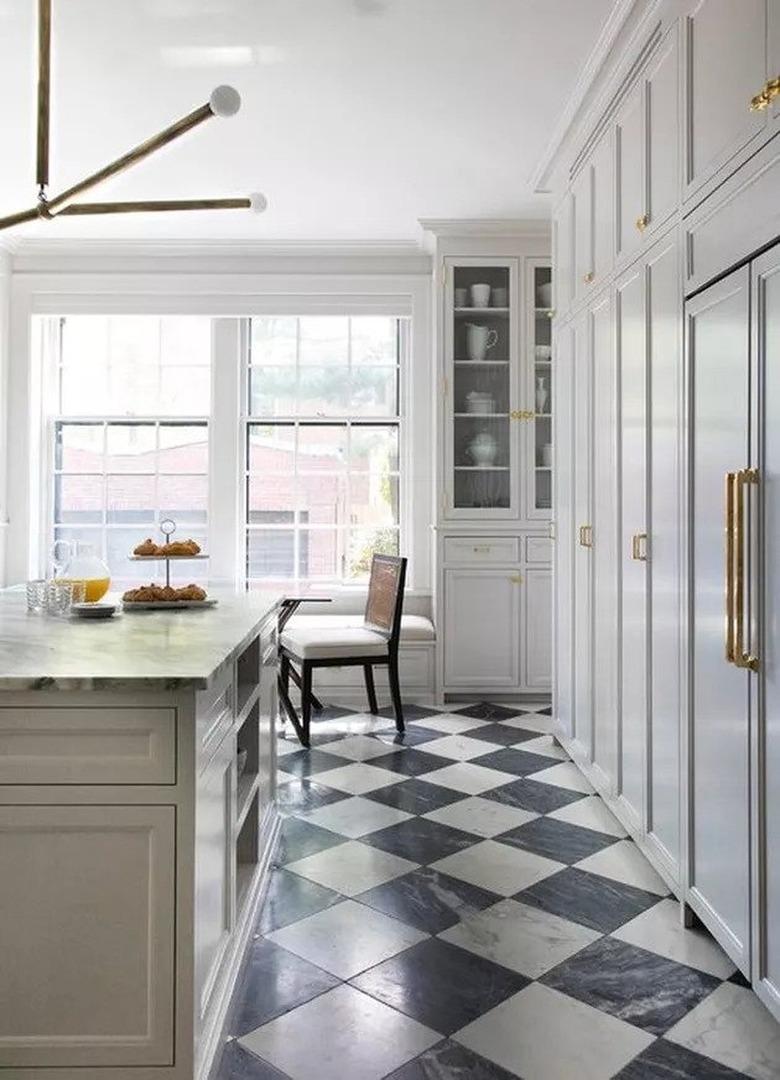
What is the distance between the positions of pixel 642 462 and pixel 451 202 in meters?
2.75

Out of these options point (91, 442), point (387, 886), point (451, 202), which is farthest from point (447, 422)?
point (387, 886)

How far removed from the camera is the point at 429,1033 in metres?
1.96

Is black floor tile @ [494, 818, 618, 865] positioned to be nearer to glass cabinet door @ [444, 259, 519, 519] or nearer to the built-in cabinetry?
the built-in cabinetry

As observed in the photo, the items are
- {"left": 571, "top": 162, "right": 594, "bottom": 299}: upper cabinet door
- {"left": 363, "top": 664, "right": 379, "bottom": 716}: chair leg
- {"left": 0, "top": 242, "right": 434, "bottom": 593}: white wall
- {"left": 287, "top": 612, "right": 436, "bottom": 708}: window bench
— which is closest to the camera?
{"left": 571, "top": 162, "right": 594, "bottom": 299}: upper cabinet door

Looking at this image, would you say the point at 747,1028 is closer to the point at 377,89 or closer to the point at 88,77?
the point at 377,89

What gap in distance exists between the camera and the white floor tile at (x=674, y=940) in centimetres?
226

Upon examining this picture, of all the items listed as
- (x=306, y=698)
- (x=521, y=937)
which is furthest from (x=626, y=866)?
(x=306, y=698)

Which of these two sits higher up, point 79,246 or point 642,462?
point 79,246

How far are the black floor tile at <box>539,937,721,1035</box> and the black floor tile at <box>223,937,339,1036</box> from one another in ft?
1.90

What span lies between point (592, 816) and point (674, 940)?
0.99 metres

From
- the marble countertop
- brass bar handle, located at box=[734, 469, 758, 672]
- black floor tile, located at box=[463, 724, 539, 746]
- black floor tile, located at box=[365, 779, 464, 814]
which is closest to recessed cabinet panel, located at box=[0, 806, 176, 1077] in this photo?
the marble countertop

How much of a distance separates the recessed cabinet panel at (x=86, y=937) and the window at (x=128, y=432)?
4.38 metres

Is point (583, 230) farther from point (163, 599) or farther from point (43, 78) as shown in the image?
point (163, 599)

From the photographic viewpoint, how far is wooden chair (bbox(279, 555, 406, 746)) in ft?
14.9
